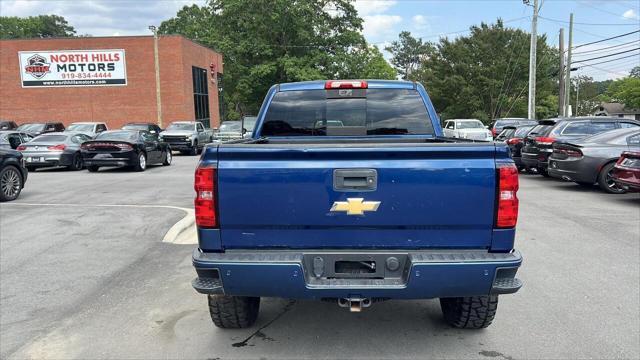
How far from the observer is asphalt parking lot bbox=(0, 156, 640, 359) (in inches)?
155

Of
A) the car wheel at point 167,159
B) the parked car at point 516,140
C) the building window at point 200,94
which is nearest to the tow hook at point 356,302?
the parked car at point 516,140

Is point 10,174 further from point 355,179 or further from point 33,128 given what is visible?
point 33,128

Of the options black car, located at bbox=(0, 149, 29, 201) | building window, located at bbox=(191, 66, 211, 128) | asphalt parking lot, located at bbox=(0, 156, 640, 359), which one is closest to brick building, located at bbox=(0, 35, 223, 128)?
building window, located at bbox=(191, 66, 211, 128)

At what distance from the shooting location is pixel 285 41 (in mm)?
50438

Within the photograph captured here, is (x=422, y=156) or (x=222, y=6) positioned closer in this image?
(x=422, y=156)

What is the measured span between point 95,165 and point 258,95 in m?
36.8

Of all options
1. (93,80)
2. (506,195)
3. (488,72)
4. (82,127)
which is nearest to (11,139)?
(82,127)

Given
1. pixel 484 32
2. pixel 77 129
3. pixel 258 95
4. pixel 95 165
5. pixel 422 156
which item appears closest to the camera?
pixel 422 156

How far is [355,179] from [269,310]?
199cm

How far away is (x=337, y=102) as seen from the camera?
5.06 metres

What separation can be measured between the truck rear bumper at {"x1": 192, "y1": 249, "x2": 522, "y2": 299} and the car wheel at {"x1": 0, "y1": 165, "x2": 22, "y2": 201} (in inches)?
377

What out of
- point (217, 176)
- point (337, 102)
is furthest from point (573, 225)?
point (217, 176)

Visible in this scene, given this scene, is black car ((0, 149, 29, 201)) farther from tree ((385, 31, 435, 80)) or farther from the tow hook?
tree ((385, 31, 435, 80))

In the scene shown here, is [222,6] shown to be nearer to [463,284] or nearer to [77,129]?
[77,129]
